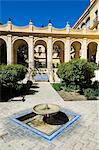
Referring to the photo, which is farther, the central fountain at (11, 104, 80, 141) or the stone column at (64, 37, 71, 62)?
the stone column at (64, 37, 71, 62)

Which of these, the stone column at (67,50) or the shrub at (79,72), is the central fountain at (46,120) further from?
the stone column at (67,50)

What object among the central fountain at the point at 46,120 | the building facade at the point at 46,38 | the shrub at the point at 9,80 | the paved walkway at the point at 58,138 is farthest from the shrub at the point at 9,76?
the building facade at the point at 46,38

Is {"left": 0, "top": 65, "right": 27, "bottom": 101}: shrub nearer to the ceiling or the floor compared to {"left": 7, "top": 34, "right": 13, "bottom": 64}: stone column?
nearer to the floor

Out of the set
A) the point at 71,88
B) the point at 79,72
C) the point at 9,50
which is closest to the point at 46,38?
the point at 9,50

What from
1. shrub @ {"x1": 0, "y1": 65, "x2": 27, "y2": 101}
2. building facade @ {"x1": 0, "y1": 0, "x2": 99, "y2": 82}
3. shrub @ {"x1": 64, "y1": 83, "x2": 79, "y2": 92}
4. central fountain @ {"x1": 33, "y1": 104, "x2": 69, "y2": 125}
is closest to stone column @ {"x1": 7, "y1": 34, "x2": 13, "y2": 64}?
building facade @ {"x1": 0, "y1": 0, "x2": 99, "y2": 82}

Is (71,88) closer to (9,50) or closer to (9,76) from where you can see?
(9,76)

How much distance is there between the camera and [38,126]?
273 inches

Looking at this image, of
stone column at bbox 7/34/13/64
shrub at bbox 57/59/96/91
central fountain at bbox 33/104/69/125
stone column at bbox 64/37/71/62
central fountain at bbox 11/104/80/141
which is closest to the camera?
central fountain at bbox 11/104/80/141

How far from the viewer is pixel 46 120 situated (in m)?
7.47

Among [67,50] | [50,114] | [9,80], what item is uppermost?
[67,50]

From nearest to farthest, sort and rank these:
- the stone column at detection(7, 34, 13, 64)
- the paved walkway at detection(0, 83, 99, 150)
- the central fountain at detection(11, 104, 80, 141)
→ the paved walkway at detection(0, 83, 99, 150), the central fountain at detection(11, 104, 80, 141), the stone column at detection(7, 34, 13, 64)

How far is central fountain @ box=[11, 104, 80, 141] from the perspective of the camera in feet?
20.5

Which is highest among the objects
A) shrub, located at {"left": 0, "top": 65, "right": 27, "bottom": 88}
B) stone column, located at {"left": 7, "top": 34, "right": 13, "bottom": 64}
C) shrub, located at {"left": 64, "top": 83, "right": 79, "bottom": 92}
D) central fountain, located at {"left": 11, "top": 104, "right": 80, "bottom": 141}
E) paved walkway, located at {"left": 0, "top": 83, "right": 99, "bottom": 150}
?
stone column, located at {"left": 7, "top": 34, "right": 13, "bottom": 64}

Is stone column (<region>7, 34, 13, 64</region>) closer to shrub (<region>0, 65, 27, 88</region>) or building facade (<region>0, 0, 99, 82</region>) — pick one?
building facade (<region>0, 0, 99, 82</region>)
